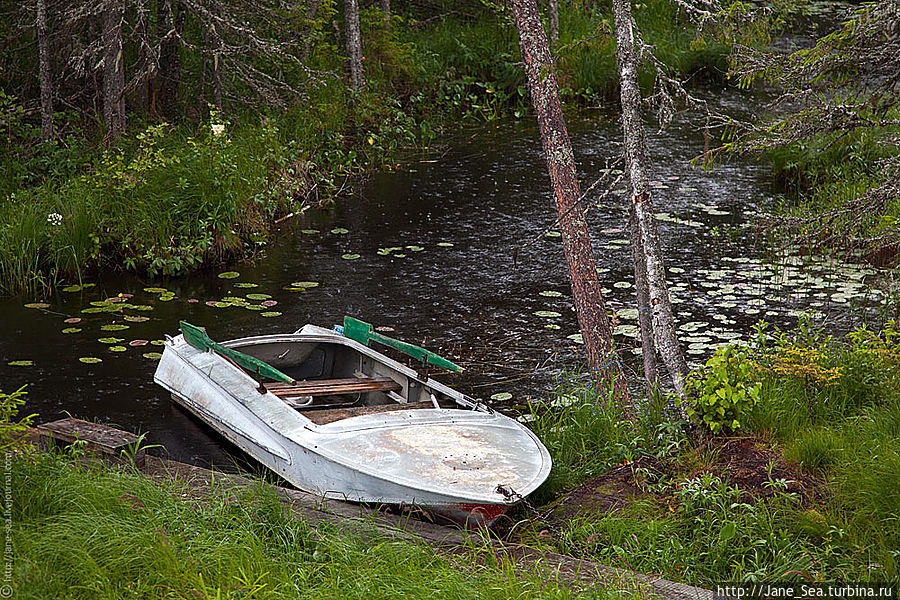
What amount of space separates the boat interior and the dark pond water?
72cm

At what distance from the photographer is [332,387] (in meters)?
5.83

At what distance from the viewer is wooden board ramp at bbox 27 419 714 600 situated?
139 inches

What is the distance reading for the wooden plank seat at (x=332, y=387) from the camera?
576 cm

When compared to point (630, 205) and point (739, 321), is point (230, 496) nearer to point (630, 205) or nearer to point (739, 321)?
point (630, 205)

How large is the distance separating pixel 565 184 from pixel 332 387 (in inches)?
82.4

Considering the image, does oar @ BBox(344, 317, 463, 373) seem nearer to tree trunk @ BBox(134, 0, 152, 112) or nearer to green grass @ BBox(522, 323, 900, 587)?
green grass @ BBox(522, 323, 900, 587)

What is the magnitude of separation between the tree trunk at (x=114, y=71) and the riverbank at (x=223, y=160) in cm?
29

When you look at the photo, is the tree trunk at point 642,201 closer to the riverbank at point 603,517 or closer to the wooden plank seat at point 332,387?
the riverbank at point 603,517

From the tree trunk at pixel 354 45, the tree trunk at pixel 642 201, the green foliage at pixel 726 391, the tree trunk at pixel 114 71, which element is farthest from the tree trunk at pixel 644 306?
the tree trunk at pixel 354 45

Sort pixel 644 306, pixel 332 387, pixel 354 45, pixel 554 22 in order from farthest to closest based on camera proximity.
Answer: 1. pixel 554 22
2. pixel 354 45
3. pixel 332 387
4. pixel 644 306

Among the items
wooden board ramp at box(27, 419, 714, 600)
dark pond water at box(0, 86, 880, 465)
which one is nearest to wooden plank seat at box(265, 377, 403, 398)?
dark pond water at box(0, 86, 880, 465)

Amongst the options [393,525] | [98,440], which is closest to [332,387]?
[98,440]

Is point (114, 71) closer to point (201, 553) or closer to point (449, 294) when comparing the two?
point (449, 294)

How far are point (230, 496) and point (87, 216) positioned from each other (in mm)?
5421
